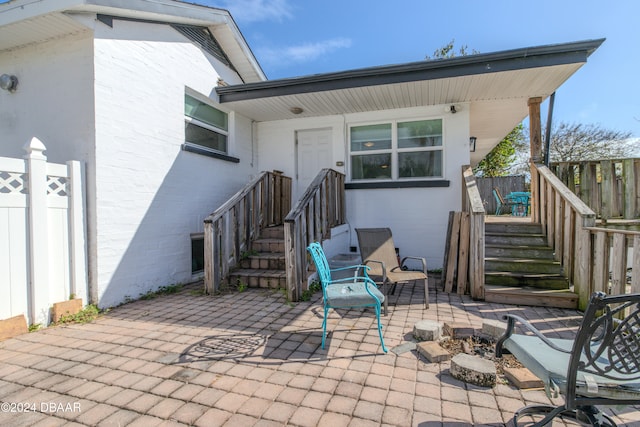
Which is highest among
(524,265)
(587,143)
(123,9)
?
(587,143)

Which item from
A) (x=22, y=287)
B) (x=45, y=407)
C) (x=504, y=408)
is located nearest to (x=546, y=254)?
(x=504, y=408)

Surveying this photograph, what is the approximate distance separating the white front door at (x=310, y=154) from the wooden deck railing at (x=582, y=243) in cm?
413

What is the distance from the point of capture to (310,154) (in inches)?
281

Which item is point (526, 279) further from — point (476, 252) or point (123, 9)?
point (123, 9)

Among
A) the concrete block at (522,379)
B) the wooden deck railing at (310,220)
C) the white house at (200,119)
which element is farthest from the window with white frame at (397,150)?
the concrete block at (522,379)

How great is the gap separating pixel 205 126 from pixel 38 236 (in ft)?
11.2

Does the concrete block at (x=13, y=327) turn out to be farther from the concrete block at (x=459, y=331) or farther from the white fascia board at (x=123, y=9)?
the concrete block at (x=459, y=331)

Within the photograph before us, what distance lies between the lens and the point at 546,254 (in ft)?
15.1

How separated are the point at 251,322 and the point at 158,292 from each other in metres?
2.21

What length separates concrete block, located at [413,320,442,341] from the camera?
2.86m

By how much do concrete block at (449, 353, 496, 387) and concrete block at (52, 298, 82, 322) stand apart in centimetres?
410

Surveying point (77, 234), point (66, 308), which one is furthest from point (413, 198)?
point (66, 308)

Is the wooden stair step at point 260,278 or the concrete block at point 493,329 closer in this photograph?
the concrete block at point 493,329

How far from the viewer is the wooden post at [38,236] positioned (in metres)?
3.28
